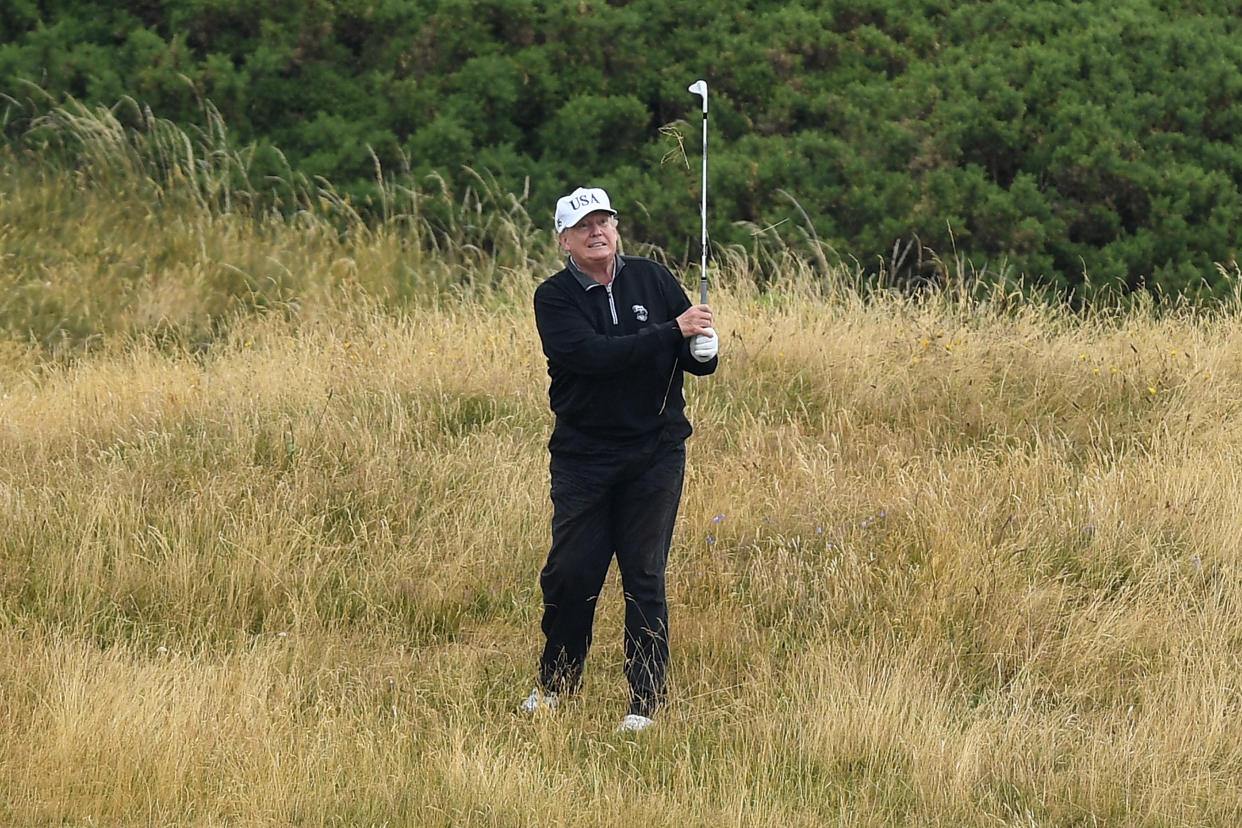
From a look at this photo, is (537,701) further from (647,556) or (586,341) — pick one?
(586,341)

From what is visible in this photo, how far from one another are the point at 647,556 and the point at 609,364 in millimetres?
719

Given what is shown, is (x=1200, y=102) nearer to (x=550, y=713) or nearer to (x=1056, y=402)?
(x=1056, y=402)

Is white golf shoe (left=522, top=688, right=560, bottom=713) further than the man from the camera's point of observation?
Yes

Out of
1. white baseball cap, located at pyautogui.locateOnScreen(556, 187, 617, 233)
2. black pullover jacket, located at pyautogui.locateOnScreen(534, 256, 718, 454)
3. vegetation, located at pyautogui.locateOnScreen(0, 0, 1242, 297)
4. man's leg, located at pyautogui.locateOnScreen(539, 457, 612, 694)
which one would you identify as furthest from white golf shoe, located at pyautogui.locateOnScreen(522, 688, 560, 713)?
vegetation, located at pyautogui.locateOnScreen(0, 0, 1242, 297)

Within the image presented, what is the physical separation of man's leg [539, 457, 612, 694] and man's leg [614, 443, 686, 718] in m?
0.08

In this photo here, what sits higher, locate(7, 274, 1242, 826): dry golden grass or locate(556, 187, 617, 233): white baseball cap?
locate(556, 187, 617, 233): white baseball cap

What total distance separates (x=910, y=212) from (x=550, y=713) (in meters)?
7.17

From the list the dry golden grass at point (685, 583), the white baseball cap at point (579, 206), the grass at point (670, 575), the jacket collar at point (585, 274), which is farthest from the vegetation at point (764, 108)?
the white baseball cap at point (579, 206)

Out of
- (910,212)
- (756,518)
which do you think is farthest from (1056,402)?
(910,212)

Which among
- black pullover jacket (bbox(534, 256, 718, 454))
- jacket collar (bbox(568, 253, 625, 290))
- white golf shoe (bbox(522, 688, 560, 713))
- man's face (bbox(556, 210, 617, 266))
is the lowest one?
white golf shoe (bbox(522, 688, 560, 713))

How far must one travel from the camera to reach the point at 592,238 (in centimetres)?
509

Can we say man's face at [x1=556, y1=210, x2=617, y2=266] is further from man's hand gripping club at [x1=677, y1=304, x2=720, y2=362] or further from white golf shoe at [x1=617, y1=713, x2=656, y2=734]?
white golf shoe at [x1=617, y1=713, x2=656, y2=734]

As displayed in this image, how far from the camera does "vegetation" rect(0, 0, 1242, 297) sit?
37.3ft

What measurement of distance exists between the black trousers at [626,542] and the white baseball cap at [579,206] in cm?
80
